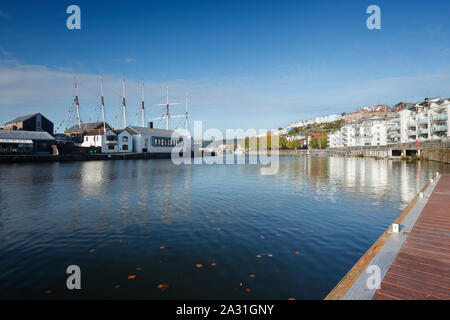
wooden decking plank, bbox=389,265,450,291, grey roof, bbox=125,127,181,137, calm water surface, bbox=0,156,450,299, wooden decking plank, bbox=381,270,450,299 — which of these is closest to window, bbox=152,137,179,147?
grey roof, bbox=125,127,181,137

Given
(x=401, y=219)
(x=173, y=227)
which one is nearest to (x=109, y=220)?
(x=173, y=227)

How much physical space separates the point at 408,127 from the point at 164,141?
91717mm

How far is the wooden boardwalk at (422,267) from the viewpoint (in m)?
5.28

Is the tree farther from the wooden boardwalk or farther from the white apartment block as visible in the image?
the wooden boardwalk

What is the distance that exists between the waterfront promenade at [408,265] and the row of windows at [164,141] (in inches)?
3843

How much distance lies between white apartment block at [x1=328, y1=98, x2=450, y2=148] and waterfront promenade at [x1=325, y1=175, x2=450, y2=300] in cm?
6873

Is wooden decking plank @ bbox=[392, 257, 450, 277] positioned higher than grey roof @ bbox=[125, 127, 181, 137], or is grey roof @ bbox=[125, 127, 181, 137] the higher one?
grey roof @ bbox=[125, 127, 181, 137]

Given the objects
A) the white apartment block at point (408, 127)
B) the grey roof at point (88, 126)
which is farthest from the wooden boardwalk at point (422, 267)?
the grey roof at point (88, 126)

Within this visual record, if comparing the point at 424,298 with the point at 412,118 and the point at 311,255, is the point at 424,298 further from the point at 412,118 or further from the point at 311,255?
the point at 412,118

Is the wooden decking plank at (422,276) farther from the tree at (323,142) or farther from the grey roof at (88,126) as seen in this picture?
the tree at (323,142)

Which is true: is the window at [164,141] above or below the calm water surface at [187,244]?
above

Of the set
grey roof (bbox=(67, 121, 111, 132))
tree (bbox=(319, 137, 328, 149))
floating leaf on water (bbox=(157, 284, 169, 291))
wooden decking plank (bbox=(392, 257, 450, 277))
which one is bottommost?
floating leaf on water (bbox=(157, 284, 169, 291))

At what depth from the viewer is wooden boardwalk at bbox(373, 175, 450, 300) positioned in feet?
17.3
